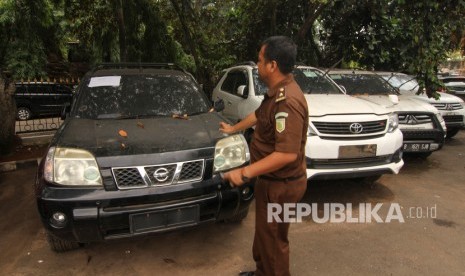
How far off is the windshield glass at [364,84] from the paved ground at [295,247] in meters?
2.80

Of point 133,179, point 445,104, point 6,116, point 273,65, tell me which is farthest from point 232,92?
point 445,104

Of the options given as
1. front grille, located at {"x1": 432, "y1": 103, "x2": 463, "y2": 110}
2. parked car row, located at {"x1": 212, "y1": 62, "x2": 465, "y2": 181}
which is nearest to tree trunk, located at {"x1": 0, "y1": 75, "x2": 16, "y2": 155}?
parked car row, located at {"x1": 212, "y1": 62, "x2": 465, "y2": 181}

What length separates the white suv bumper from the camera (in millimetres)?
3965

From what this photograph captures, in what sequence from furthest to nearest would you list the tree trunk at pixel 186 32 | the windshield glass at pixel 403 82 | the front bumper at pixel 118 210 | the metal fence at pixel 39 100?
the metal fence at pixel 39 100
the tree trunk at pixel 186 32
the windshield glass at pixel 403 82
the front bumper at pixel 118 210

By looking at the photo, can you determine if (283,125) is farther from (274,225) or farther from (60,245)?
(60,245)

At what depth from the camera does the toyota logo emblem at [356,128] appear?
4109 millimetres

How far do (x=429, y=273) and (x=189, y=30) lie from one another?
802cm

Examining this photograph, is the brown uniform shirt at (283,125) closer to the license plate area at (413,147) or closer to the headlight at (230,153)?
the headlight at (230,153)

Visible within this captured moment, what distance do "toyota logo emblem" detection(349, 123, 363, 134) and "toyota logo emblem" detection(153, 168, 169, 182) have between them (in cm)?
233

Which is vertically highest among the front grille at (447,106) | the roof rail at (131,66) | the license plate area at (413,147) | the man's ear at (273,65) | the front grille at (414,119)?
the man's ear at (273,65)

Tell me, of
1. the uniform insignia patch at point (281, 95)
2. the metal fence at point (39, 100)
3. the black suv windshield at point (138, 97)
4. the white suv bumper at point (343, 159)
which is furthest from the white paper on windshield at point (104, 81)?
the metal fence at point (39, 100)

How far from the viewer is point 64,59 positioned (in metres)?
15.0

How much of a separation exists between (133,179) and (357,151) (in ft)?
8.42

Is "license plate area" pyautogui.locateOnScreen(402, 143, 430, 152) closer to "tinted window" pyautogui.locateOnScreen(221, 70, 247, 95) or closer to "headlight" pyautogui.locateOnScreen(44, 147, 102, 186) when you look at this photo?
"tinted window" pyautogui.locateOnScreen(221, 70, 247, 95)
